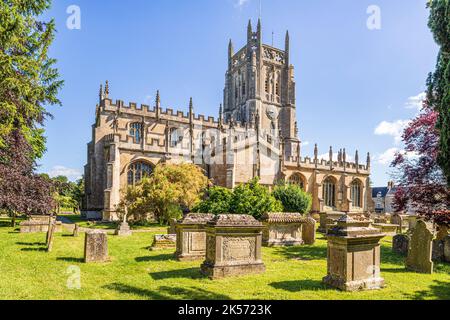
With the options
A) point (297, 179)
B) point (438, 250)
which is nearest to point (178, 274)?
point (438, 250)

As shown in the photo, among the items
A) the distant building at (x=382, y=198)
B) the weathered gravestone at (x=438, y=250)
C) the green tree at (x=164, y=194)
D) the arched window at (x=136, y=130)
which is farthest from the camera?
the distant building at (x=382, y=198)

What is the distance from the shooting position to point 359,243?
583 cm

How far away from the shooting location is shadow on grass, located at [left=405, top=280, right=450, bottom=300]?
5530 mm

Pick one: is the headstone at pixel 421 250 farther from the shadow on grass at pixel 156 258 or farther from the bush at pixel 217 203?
the bush at pixel 217 203

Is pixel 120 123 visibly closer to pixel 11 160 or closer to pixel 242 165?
pixel 242 165

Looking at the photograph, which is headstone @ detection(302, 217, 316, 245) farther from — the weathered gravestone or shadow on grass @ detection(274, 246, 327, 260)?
the weathered gravestone

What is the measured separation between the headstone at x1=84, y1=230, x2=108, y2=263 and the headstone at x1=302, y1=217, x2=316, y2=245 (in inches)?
330

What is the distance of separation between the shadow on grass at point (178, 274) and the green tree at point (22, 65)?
639 centimetres

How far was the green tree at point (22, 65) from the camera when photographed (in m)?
8.77

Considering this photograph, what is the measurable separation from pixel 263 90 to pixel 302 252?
1472 inches

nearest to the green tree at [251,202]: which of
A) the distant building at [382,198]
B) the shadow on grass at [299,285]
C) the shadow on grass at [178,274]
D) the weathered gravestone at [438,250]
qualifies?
the weathered gravestone at [438,250]

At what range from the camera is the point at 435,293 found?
230 inches

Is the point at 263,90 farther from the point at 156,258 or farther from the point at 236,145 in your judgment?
the point at 156,258

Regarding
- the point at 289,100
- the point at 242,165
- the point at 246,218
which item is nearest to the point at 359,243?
the point at 246,218
